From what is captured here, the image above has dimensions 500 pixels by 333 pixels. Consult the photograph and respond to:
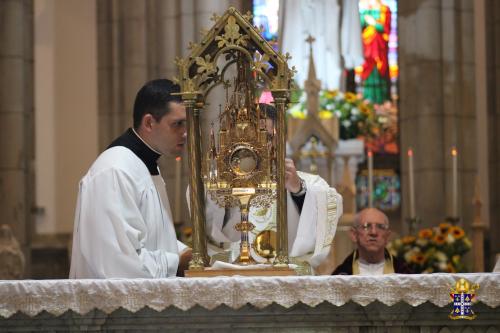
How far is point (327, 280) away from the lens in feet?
13.1

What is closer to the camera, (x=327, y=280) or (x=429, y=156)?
(x=327, y=280)

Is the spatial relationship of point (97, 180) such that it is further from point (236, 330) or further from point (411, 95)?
point (411, 95)

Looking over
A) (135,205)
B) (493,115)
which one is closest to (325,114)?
(493,115)

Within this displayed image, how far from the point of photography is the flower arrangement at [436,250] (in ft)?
29.6

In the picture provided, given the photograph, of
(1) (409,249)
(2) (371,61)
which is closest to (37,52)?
(2) (371,61)

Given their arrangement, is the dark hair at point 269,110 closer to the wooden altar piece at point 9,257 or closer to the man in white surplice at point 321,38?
the wooden altar piece at point 9,257

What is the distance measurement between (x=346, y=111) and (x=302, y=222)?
22.7 ft

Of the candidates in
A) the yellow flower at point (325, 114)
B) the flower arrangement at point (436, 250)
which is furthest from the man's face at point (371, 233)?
the yellow flower at point (325, 114)

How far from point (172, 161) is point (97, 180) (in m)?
7.09

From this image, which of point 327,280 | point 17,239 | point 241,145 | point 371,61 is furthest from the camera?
point 371,61

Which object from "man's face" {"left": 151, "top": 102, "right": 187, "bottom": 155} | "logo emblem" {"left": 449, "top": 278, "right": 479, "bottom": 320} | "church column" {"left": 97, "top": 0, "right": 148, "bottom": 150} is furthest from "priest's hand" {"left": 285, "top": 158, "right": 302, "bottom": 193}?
"church column" {"left": 97, "top": 0, "right": 148, "bottom": 150}

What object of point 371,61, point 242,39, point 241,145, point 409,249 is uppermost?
point 371,61

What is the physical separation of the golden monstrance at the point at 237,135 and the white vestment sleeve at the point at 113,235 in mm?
216

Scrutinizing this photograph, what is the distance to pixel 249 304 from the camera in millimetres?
4078
